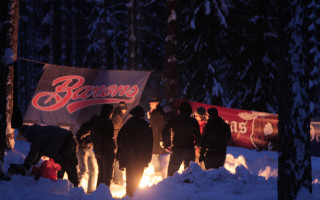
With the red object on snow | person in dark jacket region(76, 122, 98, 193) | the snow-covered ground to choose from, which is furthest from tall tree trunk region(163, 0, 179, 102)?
the red object on snow

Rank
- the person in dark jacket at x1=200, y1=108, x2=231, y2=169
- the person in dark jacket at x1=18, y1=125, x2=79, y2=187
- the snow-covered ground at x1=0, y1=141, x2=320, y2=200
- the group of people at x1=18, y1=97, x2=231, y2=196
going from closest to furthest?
1. the snow-covered ground at x1=0, y1=141, x2=320, y2=200
2. the person in dark jacket at x1=18, y1=125, x2=79, y2=187
3. the group of people at x1=18, y1=97, x2=231, y2=196
4. the person in dark jacket at x1=200, y1=108, x2=231, y2=169

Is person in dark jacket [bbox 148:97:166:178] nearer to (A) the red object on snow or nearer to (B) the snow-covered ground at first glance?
(B) the snow-covered ground

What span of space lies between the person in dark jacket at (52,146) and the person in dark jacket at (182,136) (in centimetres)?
209

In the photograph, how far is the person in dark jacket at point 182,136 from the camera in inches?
301

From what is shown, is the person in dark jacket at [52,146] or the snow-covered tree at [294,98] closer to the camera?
the snow-covered tree at [294,98]

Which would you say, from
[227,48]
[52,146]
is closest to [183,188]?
[52,146]

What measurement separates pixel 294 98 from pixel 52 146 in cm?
446

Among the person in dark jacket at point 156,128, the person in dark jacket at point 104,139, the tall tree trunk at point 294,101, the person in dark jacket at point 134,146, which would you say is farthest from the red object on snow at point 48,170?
the tall tree trunk at point 294,101

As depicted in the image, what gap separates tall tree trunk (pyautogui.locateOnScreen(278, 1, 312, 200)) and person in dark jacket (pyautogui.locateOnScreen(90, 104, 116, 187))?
3598 mm

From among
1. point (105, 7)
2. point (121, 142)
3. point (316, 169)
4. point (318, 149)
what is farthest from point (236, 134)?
point (105, 7)

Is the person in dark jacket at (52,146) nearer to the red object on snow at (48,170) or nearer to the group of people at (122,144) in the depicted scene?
the group of people at (122,144)

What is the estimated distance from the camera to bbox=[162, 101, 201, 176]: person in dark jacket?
25.1ft

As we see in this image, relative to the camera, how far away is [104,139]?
7.19 metres

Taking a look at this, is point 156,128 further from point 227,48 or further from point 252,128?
point 227,48
